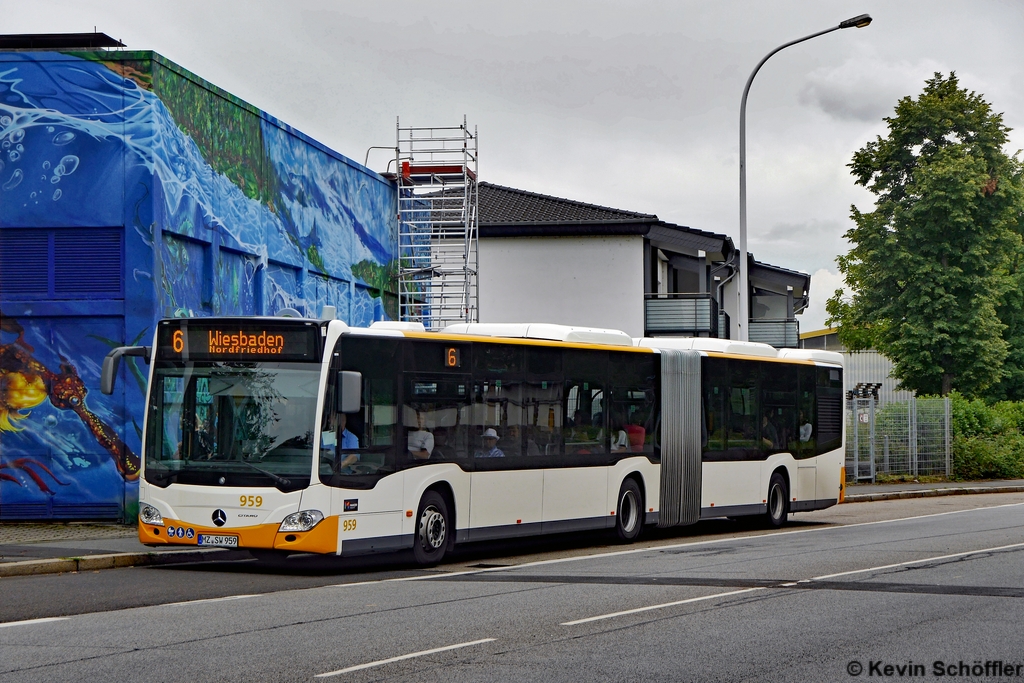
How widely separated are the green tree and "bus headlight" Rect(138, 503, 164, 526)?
3798 cm

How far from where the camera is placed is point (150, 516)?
13930 mm

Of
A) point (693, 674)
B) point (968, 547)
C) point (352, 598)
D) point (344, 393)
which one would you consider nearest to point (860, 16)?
point (968, 547)

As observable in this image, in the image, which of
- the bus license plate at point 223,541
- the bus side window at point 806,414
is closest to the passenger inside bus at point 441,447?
the bus license plate at point 223,541

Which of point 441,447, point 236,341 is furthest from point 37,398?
point 441,447

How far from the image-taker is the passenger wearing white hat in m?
16.1

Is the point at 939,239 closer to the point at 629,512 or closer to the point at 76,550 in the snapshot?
the point at 629,512

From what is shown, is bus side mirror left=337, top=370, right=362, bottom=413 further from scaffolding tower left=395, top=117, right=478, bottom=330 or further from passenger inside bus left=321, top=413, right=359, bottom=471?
scaffolding tower left=395, top=117, right=478, bottom=330

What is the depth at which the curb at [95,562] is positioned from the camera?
13.5 metres

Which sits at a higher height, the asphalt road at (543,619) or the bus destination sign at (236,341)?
the bus destination sign at (236,341)

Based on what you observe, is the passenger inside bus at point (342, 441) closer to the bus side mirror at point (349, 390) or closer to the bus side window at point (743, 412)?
the bus side mirror at point (349, 390)

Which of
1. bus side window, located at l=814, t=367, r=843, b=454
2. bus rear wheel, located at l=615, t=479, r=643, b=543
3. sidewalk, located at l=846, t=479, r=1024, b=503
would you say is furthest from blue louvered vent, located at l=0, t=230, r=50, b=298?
sidewalk, located at l=846, t=479, r=1024, b=503

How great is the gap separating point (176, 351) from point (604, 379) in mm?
6697

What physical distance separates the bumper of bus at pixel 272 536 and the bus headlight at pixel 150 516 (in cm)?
22

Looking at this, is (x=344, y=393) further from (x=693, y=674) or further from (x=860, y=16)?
(x=860, y=16)
